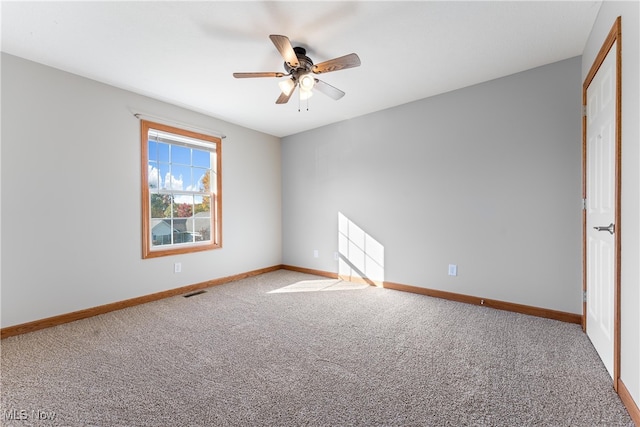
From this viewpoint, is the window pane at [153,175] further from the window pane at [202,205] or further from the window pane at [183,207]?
the window pane at [202,205]

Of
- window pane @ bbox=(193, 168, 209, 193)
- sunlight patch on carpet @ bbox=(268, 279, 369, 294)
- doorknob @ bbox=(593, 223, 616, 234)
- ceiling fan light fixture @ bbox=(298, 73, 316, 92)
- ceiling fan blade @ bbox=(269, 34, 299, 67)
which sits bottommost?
sunlight patch on carpet @ bbox=(268, 279, 369, 294)

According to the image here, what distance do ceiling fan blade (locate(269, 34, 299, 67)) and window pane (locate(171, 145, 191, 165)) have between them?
2.25 metres

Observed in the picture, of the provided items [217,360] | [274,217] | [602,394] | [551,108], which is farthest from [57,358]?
[551,108]

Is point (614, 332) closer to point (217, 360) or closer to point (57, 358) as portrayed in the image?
point (217, 360)

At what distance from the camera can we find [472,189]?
3078 millimetres

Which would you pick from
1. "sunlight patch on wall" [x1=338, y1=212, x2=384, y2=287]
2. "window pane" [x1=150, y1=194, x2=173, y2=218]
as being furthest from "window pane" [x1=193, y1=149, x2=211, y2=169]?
"sunlight patch on wall" [x1=338, y1=212, x2=384, y2=287]

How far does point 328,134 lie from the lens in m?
4.38

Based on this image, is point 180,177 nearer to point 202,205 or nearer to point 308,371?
point 202,205

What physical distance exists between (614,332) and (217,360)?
101 inches

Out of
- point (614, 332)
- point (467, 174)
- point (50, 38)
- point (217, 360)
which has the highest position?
point (50, 38)

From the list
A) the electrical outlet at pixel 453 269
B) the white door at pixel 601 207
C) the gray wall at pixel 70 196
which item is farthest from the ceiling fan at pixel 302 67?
the electrical outlet at pixel 453 269

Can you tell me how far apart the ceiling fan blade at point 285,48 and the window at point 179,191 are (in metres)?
2.16

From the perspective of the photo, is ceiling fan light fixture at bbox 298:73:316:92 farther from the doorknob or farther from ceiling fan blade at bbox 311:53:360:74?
the doorknob

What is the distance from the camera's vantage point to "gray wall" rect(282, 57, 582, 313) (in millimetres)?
2578
